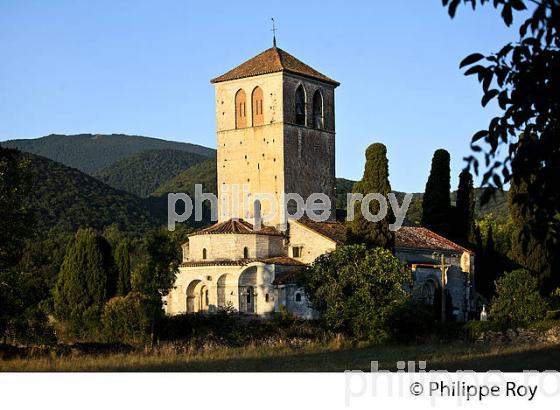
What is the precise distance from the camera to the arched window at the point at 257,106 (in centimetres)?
4825

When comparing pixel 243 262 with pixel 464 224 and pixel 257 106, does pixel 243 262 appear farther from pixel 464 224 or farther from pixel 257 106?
pixel 464 224

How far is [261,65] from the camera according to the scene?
4875 cm

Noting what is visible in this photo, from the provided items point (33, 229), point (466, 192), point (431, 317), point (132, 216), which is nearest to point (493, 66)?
point (33, 229)

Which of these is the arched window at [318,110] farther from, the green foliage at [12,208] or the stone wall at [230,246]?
the green foliage at [12,208]

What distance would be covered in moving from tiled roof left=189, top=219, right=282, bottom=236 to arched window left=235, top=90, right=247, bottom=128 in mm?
5055

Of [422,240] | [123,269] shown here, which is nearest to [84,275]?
[123,269]

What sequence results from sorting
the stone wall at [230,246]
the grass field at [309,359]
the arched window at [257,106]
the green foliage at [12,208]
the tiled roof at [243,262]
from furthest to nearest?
the arched window at [257,106] < the stone wall at [230,246] < the tiled roof at [243,262] < the green foliage at [12,208] < the grass field at [309,359]

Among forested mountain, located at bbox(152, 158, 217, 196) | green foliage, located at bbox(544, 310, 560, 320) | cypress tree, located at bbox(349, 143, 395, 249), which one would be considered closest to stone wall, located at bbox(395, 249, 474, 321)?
cypress tree, located at bbox(349, 143, 395, 249)

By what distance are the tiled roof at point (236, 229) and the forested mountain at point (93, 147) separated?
413 ft

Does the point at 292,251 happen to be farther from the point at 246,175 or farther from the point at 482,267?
the point at 482,267

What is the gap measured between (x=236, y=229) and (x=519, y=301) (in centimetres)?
1249

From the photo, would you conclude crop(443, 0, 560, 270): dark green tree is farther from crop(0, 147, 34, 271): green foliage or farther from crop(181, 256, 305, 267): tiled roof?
crop(181, 256, 305, 267): tiled roof

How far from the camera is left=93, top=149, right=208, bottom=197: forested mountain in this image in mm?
143125

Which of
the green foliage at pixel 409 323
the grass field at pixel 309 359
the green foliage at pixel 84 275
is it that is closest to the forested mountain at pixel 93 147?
the green foliage at pixel 84 275
